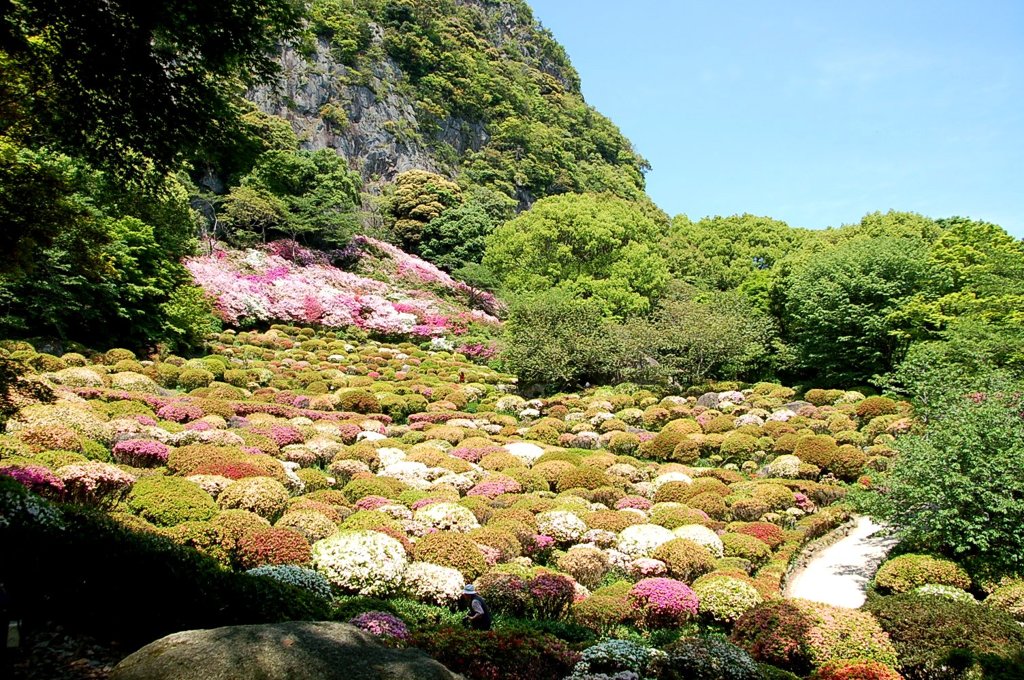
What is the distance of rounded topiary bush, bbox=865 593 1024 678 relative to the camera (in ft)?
28.5

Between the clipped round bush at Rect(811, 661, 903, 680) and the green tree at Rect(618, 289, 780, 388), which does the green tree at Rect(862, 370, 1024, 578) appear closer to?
the clipped round bush at Rect(811, 661, 903, 680)

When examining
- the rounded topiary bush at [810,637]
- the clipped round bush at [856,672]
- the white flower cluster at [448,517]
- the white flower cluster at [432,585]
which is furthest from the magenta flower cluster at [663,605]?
the white flower cluster at [448,517]

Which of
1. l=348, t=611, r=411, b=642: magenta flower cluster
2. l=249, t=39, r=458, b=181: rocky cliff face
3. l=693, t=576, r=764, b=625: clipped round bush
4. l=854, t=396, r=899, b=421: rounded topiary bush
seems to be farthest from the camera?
l=249, t=39, r=458, b=181: rocky cliff face

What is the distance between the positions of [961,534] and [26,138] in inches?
610

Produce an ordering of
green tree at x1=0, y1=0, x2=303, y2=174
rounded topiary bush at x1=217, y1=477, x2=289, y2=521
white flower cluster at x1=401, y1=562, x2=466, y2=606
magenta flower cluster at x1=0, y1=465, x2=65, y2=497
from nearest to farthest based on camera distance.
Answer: green tree at x1=0, y1=0, x2=303, y2=174
magenta flower cluster at x1=0, y1=465, x2=65, y2=497
white flower cluster at x1=401, y1=562, x2=466, y2=606
rounded topiary bush at x1=217, y1=477, x2=289, y2=521

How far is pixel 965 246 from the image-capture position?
1196 inches

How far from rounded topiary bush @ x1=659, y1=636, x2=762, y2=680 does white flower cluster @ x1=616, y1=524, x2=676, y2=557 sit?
495 cm

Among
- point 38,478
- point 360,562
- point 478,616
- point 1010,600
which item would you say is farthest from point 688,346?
point 38,478

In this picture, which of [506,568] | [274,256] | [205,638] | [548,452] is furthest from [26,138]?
[274,256]

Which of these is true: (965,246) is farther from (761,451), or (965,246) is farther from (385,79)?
(385,79)

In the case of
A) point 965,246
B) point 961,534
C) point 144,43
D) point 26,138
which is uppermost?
point 965,246

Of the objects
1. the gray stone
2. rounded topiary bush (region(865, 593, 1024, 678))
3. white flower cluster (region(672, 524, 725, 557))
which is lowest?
white flower cluster (region(672, 524, 725, 557))

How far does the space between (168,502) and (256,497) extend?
6.40ft

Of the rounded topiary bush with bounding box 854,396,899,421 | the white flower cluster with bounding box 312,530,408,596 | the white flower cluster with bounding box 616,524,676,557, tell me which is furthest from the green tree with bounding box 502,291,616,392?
the white flower cluster with bounding box 312,530,408,596
